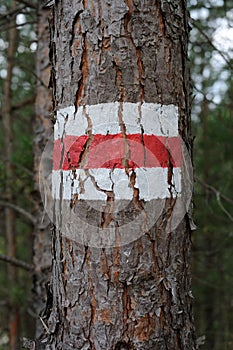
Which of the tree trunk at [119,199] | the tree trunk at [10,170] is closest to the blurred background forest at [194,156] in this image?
the tree trunk at [10,170]

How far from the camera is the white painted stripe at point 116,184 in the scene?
3.49 feet

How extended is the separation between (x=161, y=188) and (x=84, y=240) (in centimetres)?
22

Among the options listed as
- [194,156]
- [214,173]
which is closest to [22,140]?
[194,156]

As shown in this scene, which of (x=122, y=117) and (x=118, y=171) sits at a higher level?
(x=122, y=117)

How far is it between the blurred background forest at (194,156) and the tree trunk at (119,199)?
1.72 m

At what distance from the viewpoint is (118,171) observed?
41.8 inches

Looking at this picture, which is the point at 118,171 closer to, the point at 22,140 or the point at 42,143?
the point at 42,143

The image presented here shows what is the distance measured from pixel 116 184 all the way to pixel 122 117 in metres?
0.15

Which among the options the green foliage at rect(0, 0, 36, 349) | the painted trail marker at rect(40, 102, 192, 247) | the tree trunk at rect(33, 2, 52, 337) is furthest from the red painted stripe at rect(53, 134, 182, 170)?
the tree trunk at rect(33, 2, 52, 337)

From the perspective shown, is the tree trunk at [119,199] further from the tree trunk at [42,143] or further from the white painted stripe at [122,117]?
the tree trunk at [42,143]

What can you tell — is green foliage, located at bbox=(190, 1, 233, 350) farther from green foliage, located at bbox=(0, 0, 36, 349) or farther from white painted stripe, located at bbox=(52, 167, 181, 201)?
white painted stripe, located at bbox=(52, 167, 181, 201)

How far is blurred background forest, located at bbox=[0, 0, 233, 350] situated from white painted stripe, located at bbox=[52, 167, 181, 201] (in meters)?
1.74

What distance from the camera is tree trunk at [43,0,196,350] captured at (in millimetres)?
1062

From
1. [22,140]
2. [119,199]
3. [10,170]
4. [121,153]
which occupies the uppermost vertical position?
[22,140]
